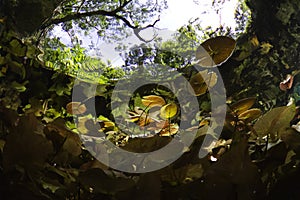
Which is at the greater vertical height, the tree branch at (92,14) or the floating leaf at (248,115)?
the tree branch at (92,14)

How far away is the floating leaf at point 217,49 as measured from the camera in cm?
33

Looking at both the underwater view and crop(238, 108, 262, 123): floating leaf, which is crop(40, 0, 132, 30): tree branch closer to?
the underwater view

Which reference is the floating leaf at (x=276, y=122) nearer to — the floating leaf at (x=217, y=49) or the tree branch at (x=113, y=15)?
the floating leaf at (x=217, y=49)

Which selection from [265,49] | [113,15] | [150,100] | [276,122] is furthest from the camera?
[113,15]

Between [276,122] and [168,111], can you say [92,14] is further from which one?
[276,122]

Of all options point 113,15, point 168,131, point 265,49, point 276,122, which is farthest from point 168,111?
point 113,15

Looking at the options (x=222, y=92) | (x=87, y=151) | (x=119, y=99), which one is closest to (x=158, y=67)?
(x=119, y=99)

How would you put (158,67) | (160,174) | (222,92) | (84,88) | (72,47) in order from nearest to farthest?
1. (160,174)
2. (222,92)
3. (84,88)
4. (158,67)
5. (72,47)

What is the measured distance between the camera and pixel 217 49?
12.9 inches

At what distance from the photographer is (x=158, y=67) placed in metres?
0.66

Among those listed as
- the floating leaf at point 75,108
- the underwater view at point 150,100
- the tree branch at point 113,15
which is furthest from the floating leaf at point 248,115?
the tree branch at point 113,15

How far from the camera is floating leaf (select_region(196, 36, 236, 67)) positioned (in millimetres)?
326

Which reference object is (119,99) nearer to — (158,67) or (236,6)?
(158,67)

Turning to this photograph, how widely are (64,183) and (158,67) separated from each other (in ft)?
1.46
